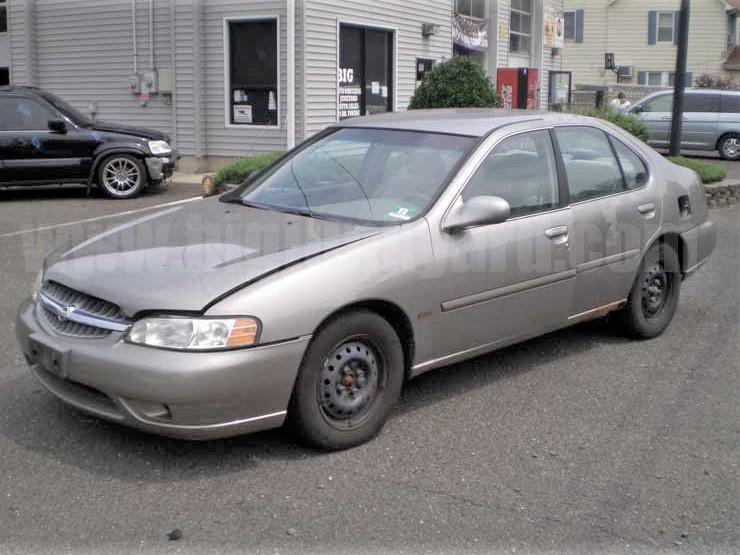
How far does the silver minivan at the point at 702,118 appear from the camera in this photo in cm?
2139

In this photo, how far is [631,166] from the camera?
6.14m

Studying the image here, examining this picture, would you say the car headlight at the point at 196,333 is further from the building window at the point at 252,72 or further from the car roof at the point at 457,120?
the building window at the point at 252,72

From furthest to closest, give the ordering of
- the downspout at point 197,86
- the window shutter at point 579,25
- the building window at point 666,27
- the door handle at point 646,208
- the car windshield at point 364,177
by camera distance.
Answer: the window shutter at point 579,25
the building window at point 666,27
the downspout at point 197,86
the door handle at point 646,208
the car windshield at point 364,177

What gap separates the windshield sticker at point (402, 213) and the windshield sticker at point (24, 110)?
9522mm

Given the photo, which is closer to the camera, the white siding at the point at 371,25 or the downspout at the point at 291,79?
the downspout at the point at 291,79

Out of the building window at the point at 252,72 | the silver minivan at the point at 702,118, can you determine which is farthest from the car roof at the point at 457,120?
the silver minivan at the point at 702,118

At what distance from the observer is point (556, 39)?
2608 centimetres

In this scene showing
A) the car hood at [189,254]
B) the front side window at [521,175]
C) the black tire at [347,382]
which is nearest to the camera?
the car hood at [189,254]

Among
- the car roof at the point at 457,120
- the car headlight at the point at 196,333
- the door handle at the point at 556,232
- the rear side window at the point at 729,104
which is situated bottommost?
the car headlight at the point at 196,333

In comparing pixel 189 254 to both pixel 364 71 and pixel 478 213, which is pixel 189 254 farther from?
pixel 364 71

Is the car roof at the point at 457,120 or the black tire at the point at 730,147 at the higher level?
the car roof at the point at 457,120

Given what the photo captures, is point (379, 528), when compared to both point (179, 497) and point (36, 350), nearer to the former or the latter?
point (179, 497)

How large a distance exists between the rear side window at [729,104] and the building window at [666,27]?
1883 centimetres

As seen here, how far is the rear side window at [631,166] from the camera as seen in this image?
6.08 meters
